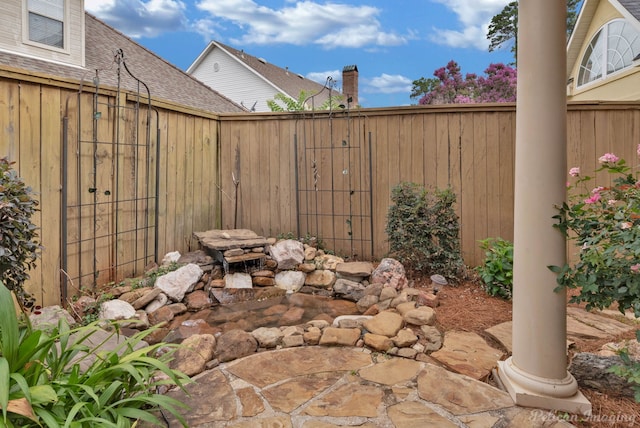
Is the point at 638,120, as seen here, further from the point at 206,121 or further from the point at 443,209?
the point at 206,121

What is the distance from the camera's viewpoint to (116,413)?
4.61ft

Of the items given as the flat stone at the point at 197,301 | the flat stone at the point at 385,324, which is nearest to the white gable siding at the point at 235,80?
the flat stone at the point at 197,301

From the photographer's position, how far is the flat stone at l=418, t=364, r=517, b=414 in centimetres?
163

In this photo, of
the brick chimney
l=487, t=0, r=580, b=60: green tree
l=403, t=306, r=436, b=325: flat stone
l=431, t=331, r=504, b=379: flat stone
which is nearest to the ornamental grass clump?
l=431, t=331, r=504, b=379: flat stone

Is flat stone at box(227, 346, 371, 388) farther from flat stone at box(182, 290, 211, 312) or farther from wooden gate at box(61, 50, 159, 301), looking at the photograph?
wooden gate at box(61, 50, 159, 301)

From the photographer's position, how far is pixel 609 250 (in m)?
1.39

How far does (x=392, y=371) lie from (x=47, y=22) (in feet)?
23.3

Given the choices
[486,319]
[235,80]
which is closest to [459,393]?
[486,319]

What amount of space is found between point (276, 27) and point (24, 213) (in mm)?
12776

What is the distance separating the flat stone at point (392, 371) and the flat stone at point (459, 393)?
6cm

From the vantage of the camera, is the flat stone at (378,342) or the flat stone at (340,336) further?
the flat stone at (340,336)

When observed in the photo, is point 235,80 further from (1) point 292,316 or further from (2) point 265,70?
(1) point 292,316

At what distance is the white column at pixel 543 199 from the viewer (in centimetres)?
158

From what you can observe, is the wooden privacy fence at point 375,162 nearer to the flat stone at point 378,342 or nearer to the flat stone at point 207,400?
the flat stone at point 378,342
